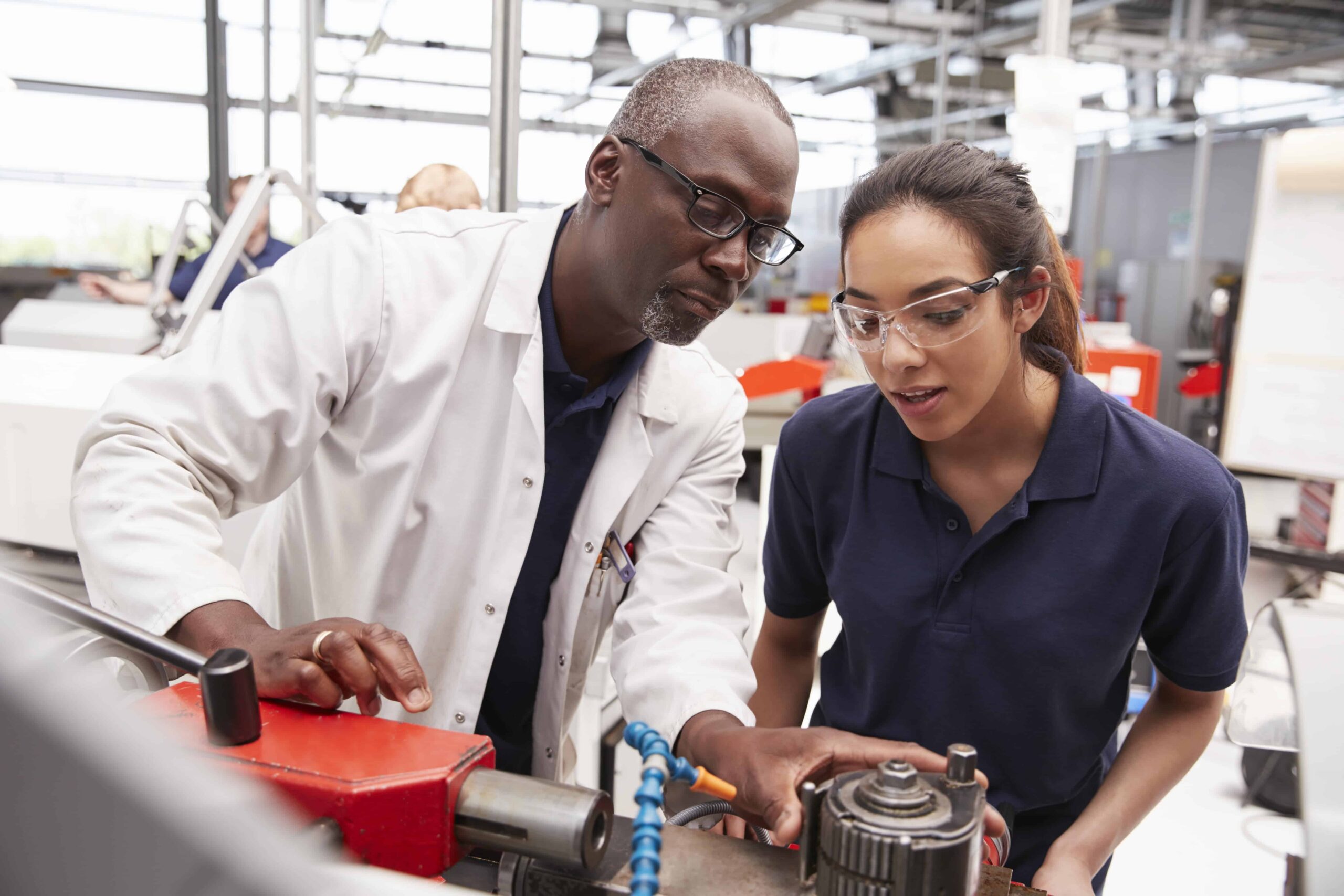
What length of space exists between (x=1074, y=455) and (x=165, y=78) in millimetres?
7348

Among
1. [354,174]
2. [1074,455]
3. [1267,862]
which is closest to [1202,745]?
[1074,455]

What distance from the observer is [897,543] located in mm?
1191

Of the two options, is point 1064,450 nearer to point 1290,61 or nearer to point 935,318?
point 935,318

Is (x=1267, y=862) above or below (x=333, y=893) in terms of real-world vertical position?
below

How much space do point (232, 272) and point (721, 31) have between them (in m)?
3.87

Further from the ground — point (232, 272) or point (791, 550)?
point (232, 272)

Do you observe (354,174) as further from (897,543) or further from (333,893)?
(333,893)

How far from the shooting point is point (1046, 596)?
3.62 feet

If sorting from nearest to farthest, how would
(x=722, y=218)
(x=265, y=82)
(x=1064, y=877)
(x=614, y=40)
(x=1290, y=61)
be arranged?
1. (x=1064, y=877)
2. (x=722, y=218)
3. (x=265, y=82)
4. (x=1290, y=61)
5. (x=614, y=40)

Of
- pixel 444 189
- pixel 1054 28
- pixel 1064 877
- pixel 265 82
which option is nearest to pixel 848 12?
pixel 265 82

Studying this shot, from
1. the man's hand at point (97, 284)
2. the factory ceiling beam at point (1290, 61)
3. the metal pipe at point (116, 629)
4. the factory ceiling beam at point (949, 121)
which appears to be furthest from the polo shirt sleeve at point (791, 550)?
the factory ceiling beam at point (949, 121)

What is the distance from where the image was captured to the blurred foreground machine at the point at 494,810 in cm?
61

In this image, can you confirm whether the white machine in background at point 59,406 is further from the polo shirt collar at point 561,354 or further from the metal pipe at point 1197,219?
the metal pipe at point 1197,219

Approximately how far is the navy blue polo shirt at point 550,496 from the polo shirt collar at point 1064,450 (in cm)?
37
